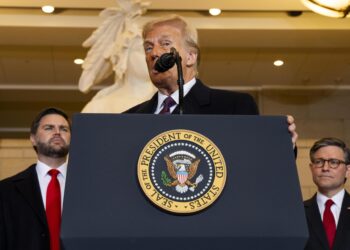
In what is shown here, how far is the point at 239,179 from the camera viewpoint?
1.83 meters

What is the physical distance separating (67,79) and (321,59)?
4003mm

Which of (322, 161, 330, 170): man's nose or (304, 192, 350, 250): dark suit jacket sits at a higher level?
(322, 161, 330, 170): man's nose

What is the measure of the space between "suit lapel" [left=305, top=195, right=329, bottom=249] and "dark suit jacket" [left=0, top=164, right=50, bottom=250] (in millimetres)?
1188

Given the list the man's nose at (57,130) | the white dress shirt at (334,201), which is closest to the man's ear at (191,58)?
the man's nose at (57,130)

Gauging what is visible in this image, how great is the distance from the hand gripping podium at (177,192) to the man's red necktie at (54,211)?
1.40 meters

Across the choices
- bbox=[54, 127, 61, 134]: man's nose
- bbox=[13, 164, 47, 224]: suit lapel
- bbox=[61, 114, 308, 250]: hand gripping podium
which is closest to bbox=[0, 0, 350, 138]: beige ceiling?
bbox=[54, 127, 61, 134]: man's nose

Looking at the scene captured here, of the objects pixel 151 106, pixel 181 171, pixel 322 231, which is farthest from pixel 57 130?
pixel 181 171

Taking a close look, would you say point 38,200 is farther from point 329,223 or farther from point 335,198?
point 335,198

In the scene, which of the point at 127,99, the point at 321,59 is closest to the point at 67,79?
the point at 321,59

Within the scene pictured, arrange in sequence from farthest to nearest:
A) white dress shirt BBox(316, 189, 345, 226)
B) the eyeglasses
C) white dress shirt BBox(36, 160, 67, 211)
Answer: the eyeglasses
white dress shirt BBox(316, 189, 345, 226)
white dress shirt BBox(36, 160, 67, 211)

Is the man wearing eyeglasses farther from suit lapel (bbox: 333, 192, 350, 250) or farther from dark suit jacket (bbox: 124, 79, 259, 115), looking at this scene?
dark suit jacket (bbox: 124, 79, 259, 115)

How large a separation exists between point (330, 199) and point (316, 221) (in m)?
0.24

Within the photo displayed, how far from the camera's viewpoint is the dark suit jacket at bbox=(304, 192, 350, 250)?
3.56 metres

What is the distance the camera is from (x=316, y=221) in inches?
146
